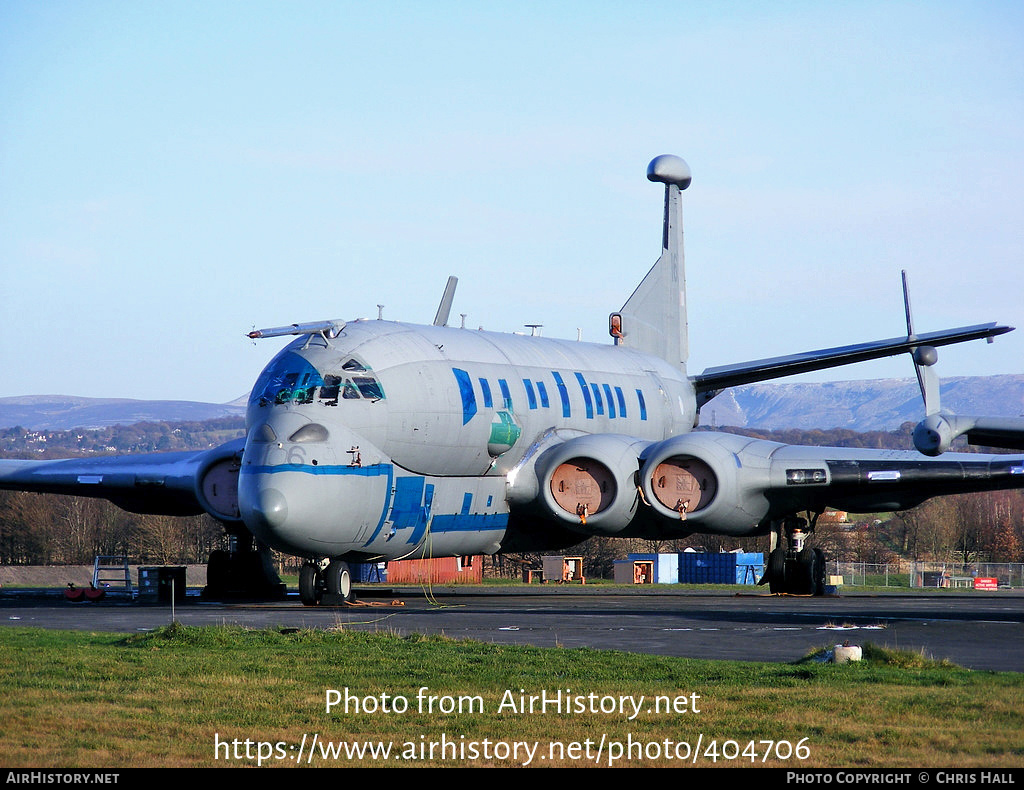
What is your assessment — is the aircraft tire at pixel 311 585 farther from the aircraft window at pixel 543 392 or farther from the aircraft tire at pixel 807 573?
the aircraft tire at pixel 807 573

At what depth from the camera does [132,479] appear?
28.9m

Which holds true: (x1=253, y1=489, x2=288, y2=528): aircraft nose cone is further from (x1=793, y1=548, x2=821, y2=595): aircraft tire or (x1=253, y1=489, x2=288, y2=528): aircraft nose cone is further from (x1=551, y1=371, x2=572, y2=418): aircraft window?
(x1=793, y1=548, x2=821, y2=595): aircraft tire

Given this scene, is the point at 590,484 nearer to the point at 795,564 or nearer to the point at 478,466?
the point at 478,466

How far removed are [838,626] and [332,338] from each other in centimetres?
1015

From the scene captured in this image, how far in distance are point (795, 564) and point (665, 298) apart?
1039cm

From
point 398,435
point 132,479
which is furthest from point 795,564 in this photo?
point 132,479

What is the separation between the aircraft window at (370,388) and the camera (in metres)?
23.0

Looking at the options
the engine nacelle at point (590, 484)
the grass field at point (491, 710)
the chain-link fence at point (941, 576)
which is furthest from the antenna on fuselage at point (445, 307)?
the chain-link fence at point (941, 576)

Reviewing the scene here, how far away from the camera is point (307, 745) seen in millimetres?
9352
